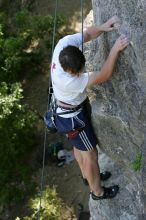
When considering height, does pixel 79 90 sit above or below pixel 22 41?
above

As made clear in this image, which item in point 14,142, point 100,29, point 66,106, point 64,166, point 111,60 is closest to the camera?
point 111,60

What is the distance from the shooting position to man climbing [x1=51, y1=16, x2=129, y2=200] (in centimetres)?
460

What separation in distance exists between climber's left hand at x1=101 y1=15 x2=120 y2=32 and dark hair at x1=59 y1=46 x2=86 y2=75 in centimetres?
51

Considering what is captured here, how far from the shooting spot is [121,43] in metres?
4.66

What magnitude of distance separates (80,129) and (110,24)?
131 cm

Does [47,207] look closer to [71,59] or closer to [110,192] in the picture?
[110,192]

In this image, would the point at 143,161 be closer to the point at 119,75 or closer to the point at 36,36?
the point at 119,75

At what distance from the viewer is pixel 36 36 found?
35.2ft

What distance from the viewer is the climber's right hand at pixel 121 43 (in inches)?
182

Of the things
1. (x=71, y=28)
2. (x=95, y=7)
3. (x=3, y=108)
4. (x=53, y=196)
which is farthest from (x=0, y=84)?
(x=95, y=7)

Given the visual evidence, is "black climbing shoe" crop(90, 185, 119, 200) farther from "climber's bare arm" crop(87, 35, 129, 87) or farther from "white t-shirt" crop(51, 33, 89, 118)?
"climber's bare arm" crop(87, 35, 129, 87)

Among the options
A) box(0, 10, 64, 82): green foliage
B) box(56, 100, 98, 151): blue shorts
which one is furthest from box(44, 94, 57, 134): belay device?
box(0, 10, 64, 82): green foliage

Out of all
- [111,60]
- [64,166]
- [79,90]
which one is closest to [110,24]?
[111,60]

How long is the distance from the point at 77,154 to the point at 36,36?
17.9ft
